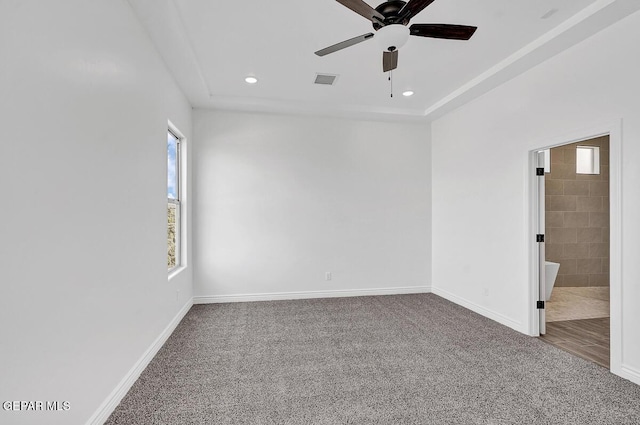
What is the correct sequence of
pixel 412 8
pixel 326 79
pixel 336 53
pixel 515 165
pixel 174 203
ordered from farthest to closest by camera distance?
pixel 174 203
pixel 326 79
pixel 515 165
pixel 336 53
pixel 412 8

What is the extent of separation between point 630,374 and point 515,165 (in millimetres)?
2081

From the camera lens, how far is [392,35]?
2.33 metres

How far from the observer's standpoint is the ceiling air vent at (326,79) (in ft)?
12.7

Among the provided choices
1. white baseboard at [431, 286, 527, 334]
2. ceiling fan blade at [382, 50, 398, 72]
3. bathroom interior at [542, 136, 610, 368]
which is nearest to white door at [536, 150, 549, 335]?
white baseboard at [431, 286, 527, 334]

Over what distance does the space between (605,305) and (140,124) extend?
19.3 ft

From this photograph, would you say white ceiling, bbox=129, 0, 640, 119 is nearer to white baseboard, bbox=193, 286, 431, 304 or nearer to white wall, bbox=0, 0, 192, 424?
white wall, bbox=0, 0, 192, 424

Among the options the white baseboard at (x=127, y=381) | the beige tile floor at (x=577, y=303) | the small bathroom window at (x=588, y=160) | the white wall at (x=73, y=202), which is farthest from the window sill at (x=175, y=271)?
the small bathroom window at (x=588, y=160)

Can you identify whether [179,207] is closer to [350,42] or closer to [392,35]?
[350,42]

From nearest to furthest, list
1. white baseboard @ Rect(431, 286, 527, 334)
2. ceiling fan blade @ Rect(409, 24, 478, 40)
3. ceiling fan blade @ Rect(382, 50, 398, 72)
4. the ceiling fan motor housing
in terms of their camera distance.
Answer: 1. the ceiling fan motor housing
2. ceiling fan blade @ Rect(409, 24, 478, 40)
3. ceiling fan blade @ Rect(382, 50, 398, 72)
4. white baseboard @ Rect(431, 286, 527, 334)

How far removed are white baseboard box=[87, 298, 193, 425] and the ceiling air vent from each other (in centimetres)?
312

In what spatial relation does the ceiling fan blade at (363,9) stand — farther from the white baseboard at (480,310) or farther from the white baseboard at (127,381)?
the white baseboard at (480,310)

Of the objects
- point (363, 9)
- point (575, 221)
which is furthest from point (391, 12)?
point (575, 221)

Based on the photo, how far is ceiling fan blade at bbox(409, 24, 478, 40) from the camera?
2371mm

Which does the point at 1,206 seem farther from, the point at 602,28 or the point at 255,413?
the point at 602,28
